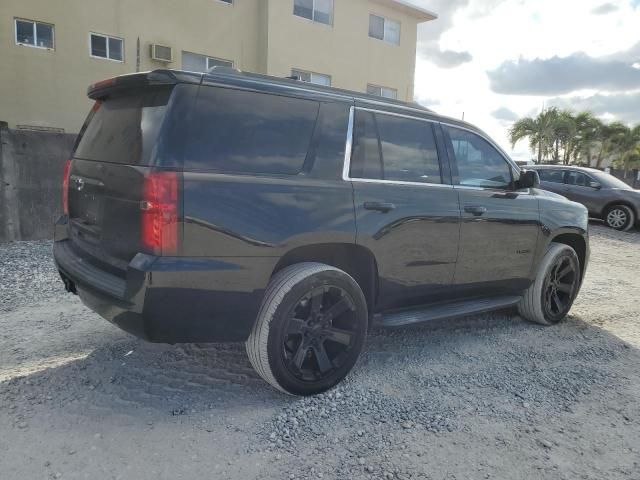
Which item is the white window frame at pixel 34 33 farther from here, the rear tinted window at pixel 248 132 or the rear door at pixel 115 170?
the rear tinted window at pixel 248 132

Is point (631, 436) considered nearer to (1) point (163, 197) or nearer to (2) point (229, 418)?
(2) point (229, 418)

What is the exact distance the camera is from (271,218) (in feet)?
9.31

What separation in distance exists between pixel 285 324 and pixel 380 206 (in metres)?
1.01

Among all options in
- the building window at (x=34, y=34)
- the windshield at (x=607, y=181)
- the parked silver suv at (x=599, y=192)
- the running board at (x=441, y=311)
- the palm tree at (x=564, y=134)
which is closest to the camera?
the running board at (x=441, y=311)

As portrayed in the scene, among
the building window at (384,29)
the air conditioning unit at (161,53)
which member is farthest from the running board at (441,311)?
the building window at (384,29)

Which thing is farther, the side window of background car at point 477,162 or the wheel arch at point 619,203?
the wheel arch at point 619,203

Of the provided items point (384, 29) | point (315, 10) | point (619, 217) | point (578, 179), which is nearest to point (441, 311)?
point (619, 217)

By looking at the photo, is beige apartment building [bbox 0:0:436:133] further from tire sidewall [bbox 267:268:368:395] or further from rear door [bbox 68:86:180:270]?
tire sidewall [bbox 267:268:368:395]

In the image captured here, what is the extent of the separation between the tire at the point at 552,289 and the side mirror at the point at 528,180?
75 centimetres

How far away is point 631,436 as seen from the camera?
2.93 metres

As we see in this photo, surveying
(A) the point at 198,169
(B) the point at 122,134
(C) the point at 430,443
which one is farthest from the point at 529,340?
(B) the point at 122,134

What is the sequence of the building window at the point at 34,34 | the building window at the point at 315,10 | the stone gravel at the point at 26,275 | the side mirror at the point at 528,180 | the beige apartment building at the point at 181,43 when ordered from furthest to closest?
the building window at the point at 315,10 → the beige apartment building at the point at 181,43 → the building window at the point at 34,34 → the stone gravel at the point at 26,275 → the side mirror at the point at 528,180

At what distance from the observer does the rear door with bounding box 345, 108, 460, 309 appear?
3324mm

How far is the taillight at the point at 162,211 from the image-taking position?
8.38 feet
